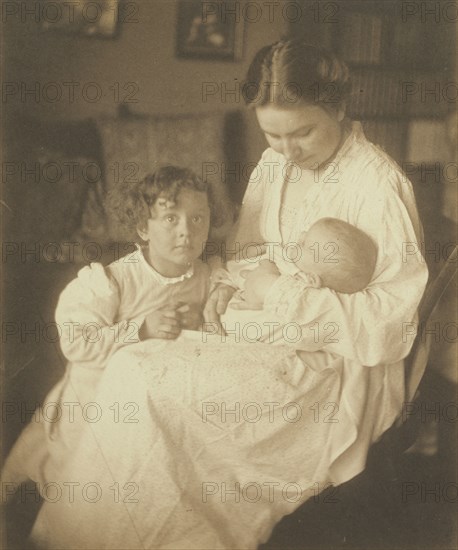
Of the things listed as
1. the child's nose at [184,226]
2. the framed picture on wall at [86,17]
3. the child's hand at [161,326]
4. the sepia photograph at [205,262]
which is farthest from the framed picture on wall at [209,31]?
the child's hand at [161,326]

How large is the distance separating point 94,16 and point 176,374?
89cm

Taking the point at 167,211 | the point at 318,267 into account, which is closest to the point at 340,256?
the point at 318,267

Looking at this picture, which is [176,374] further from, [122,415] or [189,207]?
[189,207]

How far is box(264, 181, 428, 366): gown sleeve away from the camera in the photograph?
1.76 meters

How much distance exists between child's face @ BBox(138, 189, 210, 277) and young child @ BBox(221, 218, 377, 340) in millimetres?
159

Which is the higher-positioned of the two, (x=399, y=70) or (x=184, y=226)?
(x=399, y=70)

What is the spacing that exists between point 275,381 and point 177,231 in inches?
16.9

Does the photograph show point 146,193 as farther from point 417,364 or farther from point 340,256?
point 417,364

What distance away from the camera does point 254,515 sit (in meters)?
1.84

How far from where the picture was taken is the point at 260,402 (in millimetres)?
1787

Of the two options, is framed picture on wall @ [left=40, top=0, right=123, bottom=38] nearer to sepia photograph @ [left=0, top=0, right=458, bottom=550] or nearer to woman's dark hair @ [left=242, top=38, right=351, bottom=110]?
sepia photograph @ [left=0, top=0, right=458, bottom=550]

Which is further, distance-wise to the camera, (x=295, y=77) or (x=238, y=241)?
(x=238, y=241)

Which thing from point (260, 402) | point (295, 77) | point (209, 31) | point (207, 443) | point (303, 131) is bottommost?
point (207, 443)

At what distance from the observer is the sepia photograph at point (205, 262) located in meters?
1.78
